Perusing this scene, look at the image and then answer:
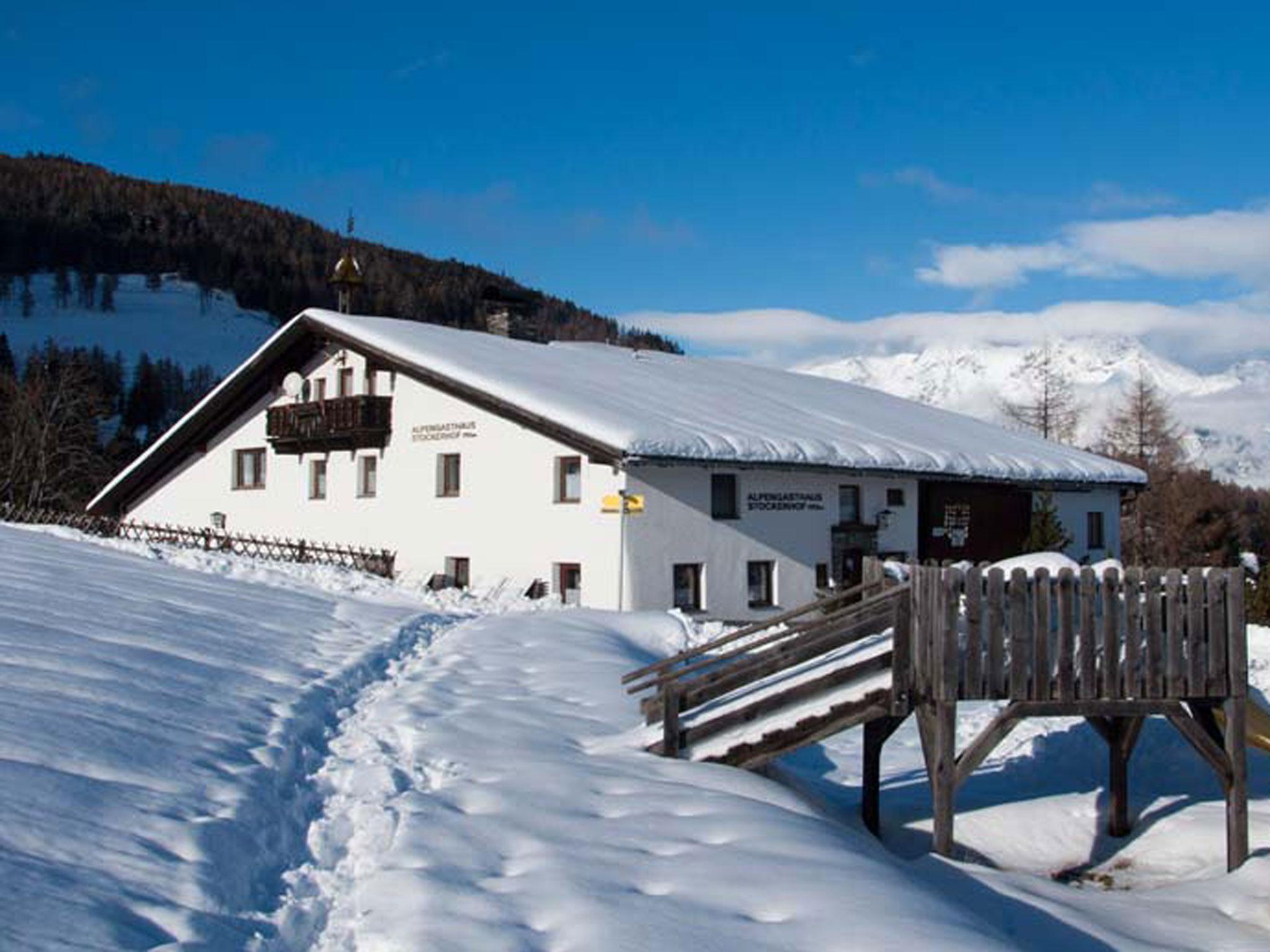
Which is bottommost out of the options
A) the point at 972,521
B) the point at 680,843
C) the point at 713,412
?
the point at 680,843

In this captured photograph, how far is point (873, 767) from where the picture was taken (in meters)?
10.9

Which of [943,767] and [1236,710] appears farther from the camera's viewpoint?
[1236,710]

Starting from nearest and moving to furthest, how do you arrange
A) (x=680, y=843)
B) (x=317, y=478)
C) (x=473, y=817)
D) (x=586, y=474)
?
(x=680, y=843) < (x=473, y=817) < (x=586, y=474) < (x=317, y=478)

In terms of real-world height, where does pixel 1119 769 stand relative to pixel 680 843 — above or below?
below

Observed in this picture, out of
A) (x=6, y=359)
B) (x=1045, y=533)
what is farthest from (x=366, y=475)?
(x=6, y=359)

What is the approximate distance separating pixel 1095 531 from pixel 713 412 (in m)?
13.2

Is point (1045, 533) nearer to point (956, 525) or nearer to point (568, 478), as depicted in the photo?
point (956, 525)

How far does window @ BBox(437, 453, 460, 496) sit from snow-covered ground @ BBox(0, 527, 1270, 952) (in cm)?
1119

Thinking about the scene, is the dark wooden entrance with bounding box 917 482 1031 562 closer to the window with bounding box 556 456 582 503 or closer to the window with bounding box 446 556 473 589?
the window with bounding box 556 456 582 503

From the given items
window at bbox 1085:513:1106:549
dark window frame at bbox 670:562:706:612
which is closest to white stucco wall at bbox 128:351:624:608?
dark window frame at bbox 670:562:706:612

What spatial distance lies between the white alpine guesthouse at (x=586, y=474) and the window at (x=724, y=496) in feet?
0.11

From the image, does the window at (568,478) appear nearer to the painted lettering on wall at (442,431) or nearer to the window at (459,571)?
the painted lettering on wall at (442,431)

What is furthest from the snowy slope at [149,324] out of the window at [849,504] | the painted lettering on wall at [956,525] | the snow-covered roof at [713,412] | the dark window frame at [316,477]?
the window at [849,504]

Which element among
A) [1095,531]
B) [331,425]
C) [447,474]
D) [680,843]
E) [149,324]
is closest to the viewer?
[680,843]
